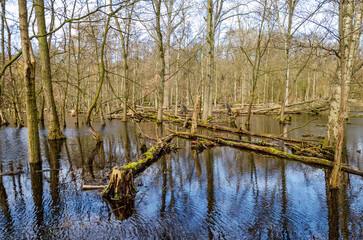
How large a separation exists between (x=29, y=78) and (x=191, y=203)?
19.8 feet

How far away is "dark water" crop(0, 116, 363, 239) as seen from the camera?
378 cm

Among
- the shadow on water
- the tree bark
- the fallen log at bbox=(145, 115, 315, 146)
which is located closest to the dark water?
the shadow on water

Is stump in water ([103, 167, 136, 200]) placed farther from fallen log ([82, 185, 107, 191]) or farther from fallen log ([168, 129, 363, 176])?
fallen log ([168, 129, 363, 176])

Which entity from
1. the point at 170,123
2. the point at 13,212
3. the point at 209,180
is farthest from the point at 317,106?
the point at 13,212

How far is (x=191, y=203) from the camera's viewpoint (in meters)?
4.76

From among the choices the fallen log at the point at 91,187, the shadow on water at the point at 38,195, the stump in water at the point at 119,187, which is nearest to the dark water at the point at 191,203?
the shadow on water at the point at 38,195

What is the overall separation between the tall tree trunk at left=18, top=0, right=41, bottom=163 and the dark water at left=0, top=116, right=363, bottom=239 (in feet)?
2.25

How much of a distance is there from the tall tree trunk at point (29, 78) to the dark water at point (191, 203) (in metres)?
0.69

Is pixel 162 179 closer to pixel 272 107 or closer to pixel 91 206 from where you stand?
pixel 91 206

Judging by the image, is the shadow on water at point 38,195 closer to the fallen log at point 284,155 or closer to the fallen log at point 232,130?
the fallen log at point 284,155

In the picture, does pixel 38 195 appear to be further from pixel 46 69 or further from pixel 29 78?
pixel 46 69

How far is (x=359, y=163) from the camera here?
734 cm

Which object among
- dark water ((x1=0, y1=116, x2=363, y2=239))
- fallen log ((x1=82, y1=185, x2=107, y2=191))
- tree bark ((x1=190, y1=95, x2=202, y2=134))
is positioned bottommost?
dark water ((x1=0, y1=116, x2=363, y2=239))

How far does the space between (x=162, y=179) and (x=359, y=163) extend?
6.64 m
